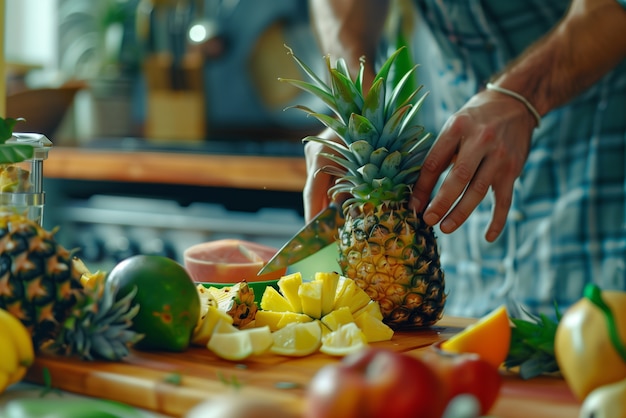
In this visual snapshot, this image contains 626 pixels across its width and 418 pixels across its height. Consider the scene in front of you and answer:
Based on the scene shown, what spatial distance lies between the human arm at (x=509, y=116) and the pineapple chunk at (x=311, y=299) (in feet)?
0.74

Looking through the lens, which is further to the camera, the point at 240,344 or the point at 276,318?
the point at 276,318

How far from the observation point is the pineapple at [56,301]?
3.27 feet

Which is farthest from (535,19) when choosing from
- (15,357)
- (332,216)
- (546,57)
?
(15,357)

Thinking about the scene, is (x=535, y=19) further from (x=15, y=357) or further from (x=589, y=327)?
(x=15, y=357)

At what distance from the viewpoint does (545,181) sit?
7.10ft

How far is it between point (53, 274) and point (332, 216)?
0.54 metres

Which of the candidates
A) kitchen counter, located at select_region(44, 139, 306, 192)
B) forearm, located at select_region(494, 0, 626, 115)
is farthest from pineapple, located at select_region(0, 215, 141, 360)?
kitchen counter, located at select_region(44, 139, 306, 192)

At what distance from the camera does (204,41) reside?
3676mm

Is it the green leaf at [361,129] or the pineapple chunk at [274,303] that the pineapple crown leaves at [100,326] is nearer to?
the pineapple chunk at [274,303]

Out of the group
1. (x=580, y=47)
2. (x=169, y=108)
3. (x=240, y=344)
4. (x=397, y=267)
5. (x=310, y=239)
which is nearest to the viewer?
(x=240, y=344)

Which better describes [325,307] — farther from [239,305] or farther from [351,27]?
[351,27]

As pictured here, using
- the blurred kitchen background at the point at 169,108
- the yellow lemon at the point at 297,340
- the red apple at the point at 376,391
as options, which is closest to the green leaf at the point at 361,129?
the yellow lemon at the point at 297,340

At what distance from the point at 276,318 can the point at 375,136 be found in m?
0.34

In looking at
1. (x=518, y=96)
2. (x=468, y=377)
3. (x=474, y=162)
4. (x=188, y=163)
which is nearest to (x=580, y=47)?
(x=518, y=96)
